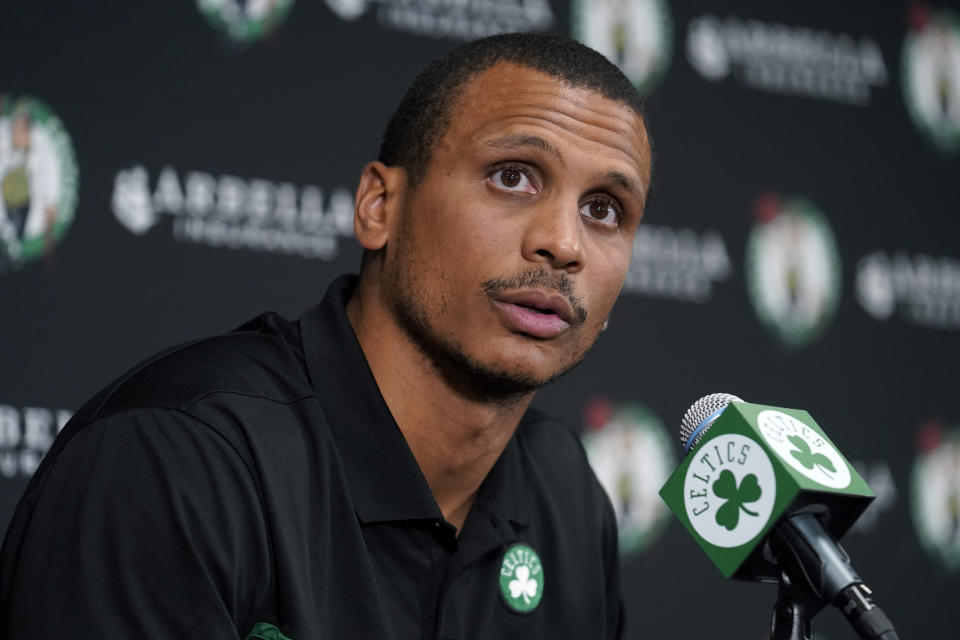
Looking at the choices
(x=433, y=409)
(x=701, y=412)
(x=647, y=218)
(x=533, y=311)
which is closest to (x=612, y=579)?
(x=433, y=409)

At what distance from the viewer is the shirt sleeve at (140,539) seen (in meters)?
1.07

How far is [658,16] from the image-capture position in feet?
8.73

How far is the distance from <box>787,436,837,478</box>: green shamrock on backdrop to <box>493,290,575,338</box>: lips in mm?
425

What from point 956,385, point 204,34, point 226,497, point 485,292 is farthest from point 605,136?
point 956,385

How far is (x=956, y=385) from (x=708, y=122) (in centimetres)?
93

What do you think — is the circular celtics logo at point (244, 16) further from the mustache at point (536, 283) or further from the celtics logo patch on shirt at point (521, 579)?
the celtics logo patch on shirt at point (521, 579)

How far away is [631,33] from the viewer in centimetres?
262

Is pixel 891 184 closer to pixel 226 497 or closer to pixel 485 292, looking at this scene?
pixel 485 292

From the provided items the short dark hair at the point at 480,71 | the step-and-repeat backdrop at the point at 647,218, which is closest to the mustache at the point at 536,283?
the short dark hair at the point at 480,71

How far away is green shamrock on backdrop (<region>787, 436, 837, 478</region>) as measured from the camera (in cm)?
96

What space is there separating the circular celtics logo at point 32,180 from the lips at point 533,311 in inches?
41.9

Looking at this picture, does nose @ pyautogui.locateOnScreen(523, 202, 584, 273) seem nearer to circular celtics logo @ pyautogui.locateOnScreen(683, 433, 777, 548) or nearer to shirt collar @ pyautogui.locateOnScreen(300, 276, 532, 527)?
shirt collar @ pyautogui.locateOnScreen(300, 276, 532, 527)

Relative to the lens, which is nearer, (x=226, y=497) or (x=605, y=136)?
(x=226, y=497)


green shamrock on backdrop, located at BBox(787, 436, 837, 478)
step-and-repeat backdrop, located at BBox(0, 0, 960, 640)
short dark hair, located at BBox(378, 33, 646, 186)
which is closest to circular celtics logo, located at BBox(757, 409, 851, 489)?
green shamrock on backdrop, located at BBox(787, 436, 837, 478)
